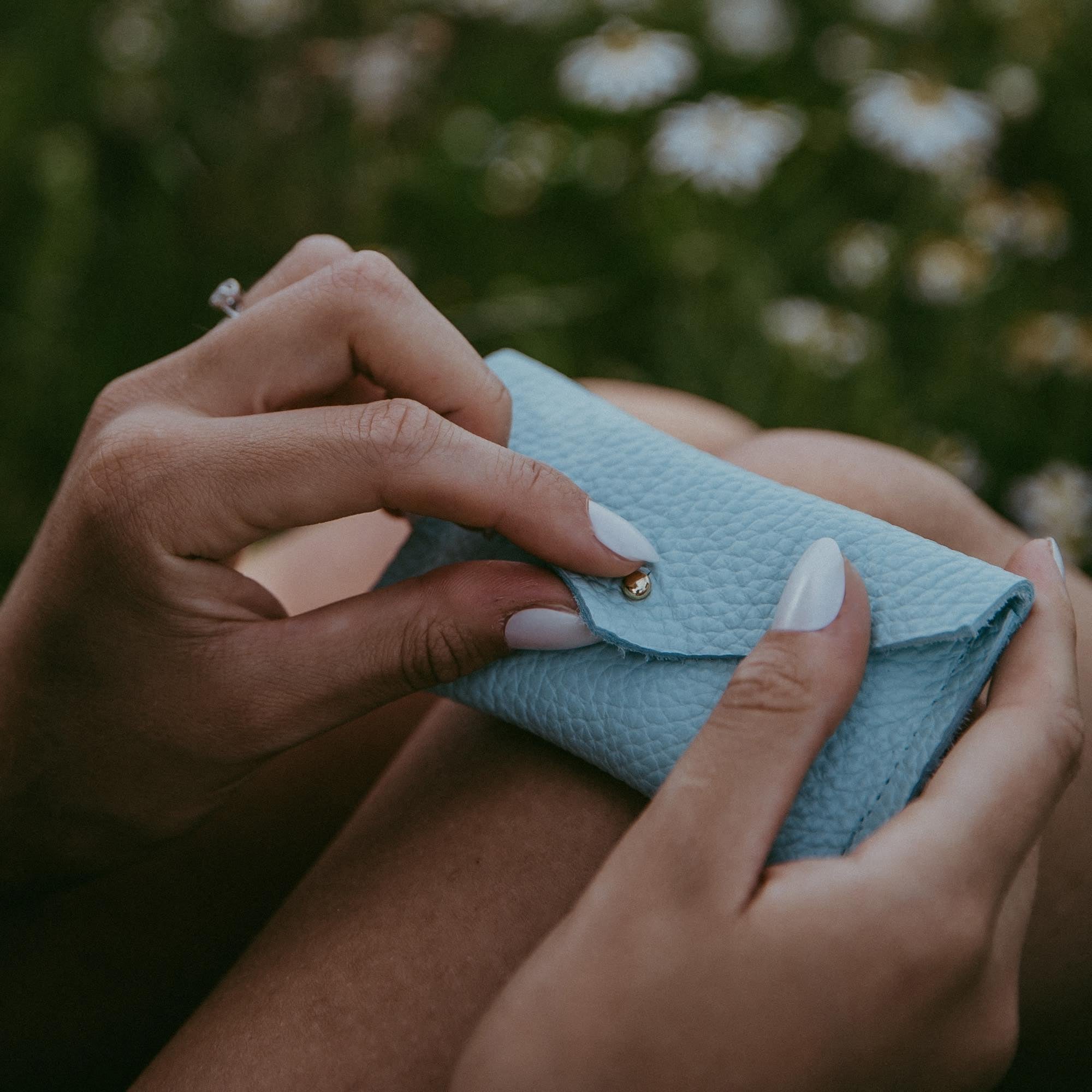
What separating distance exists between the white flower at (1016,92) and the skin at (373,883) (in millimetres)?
1343

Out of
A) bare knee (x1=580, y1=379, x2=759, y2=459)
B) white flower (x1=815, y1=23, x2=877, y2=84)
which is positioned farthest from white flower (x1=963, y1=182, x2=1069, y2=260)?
bare knee (x1=580, y1=379, x2=759, y2=459)

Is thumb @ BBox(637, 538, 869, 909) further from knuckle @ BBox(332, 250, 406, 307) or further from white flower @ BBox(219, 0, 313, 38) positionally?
white flower @ BBox(219, 0, 313, 38)

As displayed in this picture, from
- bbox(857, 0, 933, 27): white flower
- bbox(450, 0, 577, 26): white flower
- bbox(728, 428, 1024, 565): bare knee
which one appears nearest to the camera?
bbox(728, 428, 1024, 565): bare knee

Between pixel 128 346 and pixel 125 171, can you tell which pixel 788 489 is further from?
pixel 125 171

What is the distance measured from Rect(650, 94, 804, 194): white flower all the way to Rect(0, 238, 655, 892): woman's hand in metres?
1.05

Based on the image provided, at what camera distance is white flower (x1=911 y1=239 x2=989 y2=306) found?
163cm

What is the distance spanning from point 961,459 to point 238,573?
3.76ft

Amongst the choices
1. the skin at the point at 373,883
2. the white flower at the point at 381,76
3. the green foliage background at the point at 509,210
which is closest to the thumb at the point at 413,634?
the skin at the point at 373,883

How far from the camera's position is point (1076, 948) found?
Answer: 2.40 ft

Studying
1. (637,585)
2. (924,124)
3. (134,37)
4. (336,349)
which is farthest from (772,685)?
(134,37)

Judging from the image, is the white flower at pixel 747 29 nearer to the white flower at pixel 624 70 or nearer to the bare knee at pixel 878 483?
the white flower at pixel 624 70

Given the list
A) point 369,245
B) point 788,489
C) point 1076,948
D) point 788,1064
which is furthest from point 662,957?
point 369,245

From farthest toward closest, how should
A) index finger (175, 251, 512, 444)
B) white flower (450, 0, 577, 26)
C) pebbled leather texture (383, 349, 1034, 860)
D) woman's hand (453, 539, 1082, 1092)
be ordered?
white flower (450, 0, 577, 26) → index finger (175, 251, 512, 444) → pebbled leather texture (383, 349, 1034, 860) → woman's hand (453, 539, 1082, 1092)

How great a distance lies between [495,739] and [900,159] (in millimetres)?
1378
